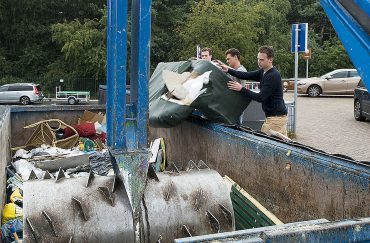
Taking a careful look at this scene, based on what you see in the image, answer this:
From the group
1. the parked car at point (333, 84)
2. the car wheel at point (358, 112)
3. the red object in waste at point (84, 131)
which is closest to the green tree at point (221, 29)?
→ the parked car at point (333, 84)

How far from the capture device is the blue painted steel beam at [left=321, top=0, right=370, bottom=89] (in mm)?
2789

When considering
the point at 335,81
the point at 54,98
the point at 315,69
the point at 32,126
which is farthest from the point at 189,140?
the point at 315,69

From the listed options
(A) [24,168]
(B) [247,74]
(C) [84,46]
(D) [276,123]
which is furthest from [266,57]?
(C) [84,46]

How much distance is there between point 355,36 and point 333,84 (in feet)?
78.3

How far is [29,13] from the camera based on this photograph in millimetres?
38156

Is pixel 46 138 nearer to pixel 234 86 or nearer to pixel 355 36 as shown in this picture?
pixel 234 86

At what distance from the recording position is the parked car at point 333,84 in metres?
25.0

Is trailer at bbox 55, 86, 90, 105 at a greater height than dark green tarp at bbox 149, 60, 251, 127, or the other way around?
dark green tarp at bbox 149, 60, 251, 127

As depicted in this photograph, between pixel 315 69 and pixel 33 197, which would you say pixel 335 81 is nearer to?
pixel 315 69

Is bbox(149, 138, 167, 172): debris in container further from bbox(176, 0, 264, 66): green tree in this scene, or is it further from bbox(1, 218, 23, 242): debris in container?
bbox(176, 0, 264, 66): green tree

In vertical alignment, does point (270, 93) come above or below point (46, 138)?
above

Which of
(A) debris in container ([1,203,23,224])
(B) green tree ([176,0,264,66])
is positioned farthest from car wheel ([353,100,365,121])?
(B) green tree ([176,0,264,66])

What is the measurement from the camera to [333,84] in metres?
25.7

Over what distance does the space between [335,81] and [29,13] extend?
987 inches
